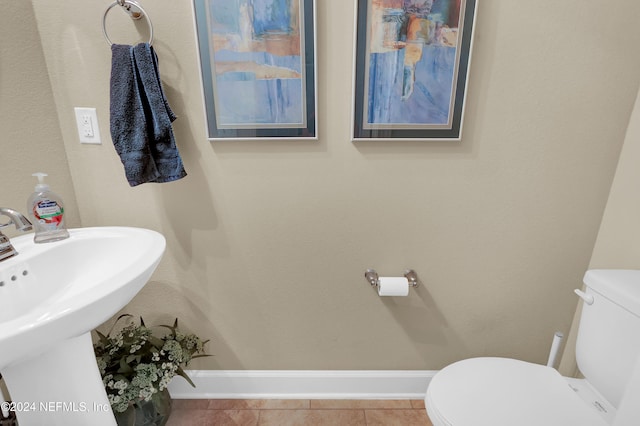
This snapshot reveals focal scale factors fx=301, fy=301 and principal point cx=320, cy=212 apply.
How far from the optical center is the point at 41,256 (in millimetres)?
840

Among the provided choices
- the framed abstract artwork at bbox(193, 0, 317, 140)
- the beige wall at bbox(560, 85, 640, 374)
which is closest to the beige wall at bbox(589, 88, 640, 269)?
the beige wall at bbox(560, 85, 640, 374)

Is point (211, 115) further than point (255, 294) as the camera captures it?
No

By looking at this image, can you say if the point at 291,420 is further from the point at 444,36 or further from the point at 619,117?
the point at 619,117

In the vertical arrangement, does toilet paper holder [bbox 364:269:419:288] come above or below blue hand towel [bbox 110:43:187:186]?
below

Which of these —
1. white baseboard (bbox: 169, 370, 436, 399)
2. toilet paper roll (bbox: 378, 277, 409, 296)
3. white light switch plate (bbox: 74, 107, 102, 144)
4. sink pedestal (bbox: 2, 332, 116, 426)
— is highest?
white light switch plate (bbox: 74, 107, 102, 144)

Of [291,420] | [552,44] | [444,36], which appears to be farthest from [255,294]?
[552,44]

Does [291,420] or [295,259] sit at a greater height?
[295,259]

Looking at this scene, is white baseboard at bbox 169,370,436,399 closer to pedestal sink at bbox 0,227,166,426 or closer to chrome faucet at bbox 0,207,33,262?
pedestal sink at bbox 0,227,166,426

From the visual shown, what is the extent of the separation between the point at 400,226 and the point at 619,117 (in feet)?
2.73

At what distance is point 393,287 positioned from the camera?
3.77ft

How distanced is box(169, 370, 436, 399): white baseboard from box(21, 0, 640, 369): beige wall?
0.05 meters

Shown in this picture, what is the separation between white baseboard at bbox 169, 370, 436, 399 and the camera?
136 centimetres

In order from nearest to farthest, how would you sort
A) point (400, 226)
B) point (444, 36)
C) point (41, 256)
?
point (41, 256), point (444, 36), point (400, 226)

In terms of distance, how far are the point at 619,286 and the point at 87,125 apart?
5.97 ft
